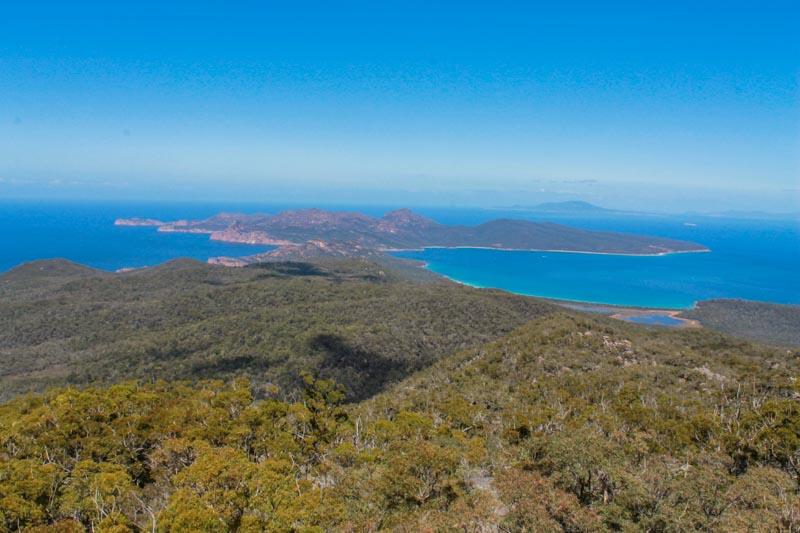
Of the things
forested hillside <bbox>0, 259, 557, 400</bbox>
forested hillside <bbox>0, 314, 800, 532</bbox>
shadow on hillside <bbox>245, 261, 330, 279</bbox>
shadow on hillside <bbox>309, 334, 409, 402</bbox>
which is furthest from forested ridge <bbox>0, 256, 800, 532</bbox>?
shadow on hillside <bbox>245, 261, 330, 279</bbox>

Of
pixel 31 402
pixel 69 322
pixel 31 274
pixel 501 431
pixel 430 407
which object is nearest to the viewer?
pixel 501 431

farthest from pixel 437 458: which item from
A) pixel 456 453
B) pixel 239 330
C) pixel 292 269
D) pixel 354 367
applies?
pixel 292 269

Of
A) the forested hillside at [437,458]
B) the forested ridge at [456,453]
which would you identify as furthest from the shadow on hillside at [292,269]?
the forested hillside at [437,458]

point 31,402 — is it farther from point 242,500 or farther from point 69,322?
point 69,322

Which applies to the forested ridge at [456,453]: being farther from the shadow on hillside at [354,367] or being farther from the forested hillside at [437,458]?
the shadow on hillside at [354,367]

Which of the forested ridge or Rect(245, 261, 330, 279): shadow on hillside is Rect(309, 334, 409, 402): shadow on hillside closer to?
the forested ridge

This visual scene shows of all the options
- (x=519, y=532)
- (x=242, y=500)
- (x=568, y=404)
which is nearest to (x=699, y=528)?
(x=519, y=532)
